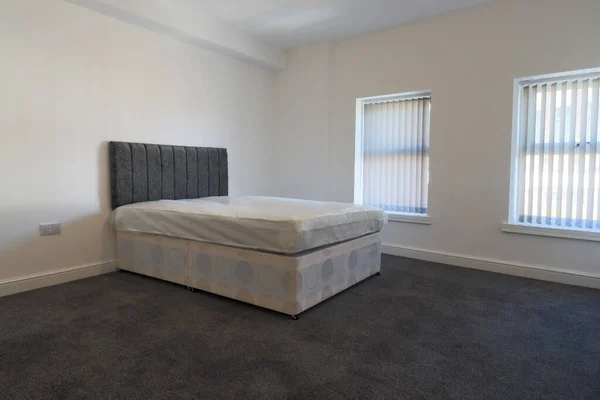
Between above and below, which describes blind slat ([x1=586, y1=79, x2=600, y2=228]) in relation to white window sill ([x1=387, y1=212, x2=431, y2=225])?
above

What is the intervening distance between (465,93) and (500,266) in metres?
1.75

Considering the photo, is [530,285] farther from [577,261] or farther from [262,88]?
[262,88]

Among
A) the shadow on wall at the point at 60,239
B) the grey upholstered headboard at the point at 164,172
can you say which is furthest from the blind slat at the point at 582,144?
the shadow on wall at the point at 60,239

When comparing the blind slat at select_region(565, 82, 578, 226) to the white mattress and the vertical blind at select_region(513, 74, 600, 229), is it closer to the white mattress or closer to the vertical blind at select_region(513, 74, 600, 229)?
the vertical blind at select_region(513, 74, 600, 229)

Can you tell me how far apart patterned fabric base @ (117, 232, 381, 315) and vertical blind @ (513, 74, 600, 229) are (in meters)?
1.57

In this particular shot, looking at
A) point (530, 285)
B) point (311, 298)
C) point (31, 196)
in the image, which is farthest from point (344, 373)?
point (31, 196)

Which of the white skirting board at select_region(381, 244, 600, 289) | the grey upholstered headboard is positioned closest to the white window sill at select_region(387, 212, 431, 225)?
the white skirting board at select_region(381, 244, 600, 289)

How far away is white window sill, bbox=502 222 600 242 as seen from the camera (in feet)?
9.93

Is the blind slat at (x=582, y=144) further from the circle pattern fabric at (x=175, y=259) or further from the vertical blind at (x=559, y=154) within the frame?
the circle pattern fabric at (x=175, y=259)

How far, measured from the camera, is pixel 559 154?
3.19 metres

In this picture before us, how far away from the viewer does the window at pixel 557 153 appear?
306 centimetres

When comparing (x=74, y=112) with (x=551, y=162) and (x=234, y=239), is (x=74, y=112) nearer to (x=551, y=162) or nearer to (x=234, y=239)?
(x=234, y=239)

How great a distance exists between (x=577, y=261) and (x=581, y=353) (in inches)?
59.5

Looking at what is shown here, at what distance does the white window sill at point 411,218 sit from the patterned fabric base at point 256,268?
35.6 inches
